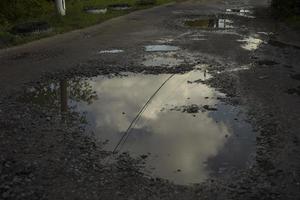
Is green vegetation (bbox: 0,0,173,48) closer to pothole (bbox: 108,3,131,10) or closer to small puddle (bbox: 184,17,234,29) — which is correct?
pothole (bbox: 108,3,131,10)

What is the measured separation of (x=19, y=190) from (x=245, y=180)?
2764mm

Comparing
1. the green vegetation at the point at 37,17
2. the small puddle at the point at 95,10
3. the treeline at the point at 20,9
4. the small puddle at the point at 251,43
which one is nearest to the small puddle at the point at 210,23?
the small puddle at the point at 251,43

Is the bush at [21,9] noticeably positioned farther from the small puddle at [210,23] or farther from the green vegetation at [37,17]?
the small puddle at [210,23]

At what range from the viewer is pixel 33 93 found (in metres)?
9.61

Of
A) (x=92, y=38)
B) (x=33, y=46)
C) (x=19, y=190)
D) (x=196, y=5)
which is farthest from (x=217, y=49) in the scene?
(x=196, y=5)

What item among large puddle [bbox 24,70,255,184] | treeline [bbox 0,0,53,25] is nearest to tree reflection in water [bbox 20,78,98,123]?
large puddle [bbox 24,70,255,184]

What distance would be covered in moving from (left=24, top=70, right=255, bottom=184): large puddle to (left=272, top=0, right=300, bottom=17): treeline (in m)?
11.4

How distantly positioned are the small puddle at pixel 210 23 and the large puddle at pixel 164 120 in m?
8.43

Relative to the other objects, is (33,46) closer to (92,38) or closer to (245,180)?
(92,38)

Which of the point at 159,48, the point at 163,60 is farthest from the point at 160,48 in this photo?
the point at 163,60

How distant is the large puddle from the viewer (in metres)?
6.46

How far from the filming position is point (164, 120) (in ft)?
26.6

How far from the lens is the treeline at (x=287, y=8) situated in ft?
68.2

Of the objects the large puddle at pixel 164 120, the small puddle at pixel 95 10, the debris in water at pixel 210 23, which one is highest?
the small puddle at pixel 95 10
